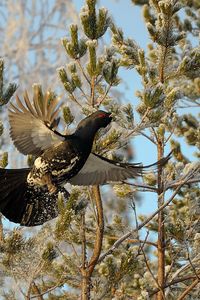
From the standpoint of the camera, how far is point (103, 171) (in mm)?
5504

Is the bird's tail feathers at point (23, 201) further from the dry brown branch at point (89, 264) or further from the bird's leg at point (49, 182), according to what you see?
the dry brown branch at point (89, 264)

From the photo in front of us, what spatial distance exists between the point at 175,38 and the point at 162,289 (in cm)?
208

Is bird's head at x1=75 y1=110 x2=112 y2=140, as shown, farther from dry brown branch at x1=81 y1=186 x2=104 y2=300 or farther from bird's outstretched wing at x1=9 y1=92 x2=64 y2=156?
dry brown branch at x1=81 y1=186 x2=104 y2=300

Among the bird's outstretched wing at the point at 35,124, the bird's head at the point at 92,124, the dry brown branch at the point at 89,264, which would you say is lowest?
the dry brown branch at the point at 89,264

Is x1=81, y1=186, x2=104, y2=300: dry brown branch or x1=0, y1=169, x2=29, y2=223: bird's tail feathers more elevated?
x1=0, y1=169, x2=29, y2=223: bird's tail feathers

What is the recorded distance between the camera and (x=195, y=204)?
6.32m

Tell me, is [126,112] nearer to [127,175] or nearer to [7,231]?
[127,175]

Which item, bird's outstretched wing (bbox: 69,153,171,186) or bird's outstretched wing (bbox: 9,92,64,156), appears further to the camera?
bird's outstretched wing (bbox: 69,153,171,186)

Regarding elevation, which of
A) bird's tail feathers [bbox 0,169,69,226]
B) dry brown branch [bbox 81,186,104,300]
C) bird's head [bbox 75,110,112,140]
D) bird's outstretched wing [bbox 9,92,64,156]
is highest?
bird's head [bbox 75,110,112,140]

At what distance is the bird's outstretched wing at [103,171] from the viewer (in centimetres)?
536

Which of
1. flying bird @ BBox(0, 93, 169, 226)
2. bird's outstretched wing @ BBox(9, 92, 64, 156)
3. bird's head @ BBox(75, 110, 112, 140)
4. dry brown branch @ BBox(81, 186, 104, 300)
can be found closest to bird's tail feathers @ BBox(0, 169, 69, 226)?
flying bird @ BBox(0, 93, 169, 226)

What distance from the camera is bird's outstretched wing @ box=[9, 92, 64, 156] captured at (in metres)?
4.81

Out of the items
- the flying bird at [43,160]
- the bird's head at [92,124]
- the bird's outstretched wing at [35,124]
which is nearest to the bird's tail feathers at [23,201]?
the flying bird at [43,160]

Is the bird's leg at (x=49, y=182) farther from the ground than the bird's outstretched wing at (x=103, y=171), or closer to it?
closer to it
